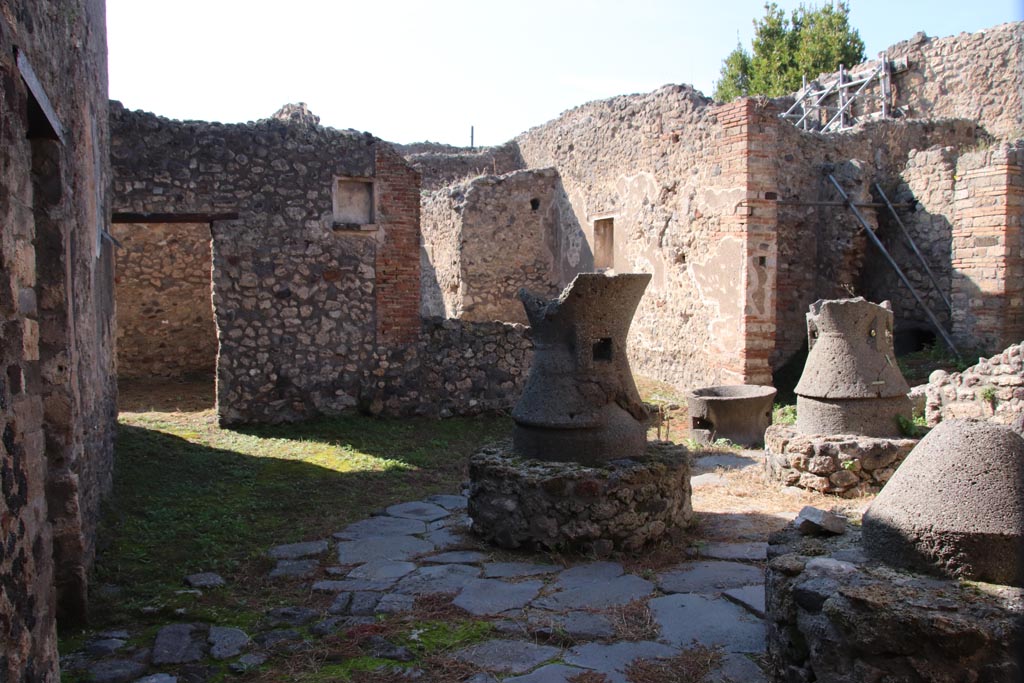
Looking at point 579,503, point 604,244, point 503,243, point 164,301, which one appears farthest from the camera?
point 503,243

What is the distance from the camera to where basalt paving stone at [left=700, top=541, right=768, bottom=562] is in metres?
5.07

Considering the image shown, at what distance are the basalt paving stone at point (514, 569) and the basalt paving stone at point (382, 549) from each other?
563mm

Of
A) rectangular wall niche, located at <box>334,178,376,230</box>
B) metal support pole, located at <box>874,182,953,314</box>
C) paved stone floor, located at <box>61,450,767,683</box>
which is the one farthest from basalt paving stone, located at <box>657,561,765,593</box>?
metal support pole, located at <box>874,182,953,314</box>

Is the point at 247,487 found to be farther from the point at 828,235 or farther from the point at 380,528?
the point at 828,235

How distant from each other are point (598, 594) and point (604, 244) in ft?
33.7

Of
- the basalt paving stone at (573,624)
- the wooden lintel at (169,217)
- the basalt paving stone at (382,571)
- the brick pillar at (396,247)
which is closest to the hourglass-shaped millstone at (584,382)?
the basalt paving stone at (382,571)

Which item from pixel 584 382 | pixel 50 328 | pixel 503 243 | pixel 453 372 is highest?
pixel 503 243

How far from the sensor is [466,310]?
14.9 meters

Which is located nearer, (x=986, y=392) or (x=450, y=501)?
(x=450, y=501)

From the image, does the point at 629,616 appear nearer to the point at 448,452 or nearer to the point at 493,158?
the point at 448,452

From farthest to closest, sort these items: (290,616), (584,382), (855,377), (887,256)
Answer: (887,256) < (855,377) < (584,382) < (290,616)

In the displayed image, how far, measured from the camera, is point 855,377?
7.15m

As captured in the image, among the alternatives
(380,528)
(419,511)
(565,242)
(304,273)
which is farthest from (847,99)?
(380,528)

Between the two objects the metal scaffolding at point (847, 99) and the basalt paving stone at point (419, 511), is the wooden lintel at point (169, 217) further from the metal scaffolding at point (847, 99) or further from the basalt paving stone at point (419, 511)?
the metal scaffolding at point (847, 99)
